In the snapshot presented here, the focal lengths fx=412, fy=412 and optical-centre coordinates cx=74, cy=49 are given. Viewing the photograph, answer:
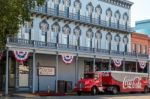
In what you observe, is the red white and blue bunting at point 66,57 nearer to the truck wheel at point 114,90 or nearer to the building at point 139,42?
the truck wheel at point 114,90

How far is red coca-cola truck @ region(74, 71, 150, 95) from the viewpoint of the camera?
134 ft

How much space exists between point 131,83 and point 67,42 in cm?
915

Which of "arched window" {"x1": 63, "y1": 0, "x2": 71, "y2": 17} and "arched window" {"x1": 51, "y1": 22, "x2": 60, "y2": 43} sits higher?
"arched window" {"x1": 63, "y1": 0, "x2": 71, "y2": 17}

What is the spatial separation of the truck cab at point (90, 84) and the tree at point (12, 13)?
15749 mm

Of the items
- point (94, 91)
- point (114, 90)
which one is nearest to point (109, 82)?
point (114, 90)

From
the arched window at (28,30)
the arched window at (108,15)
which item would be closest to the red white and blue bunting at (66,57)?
the arched window at (28,30)

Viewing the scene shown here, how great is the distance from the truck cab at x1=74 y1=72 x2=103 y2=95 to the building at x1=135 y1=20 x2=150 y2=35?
28.7 metres

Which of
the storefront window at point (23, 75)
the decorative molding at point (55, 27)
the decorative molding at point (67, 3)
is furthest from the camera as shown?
the decorative molding at point (67, 3)

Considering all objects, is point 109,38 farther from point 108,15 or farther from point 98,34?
point 108,15

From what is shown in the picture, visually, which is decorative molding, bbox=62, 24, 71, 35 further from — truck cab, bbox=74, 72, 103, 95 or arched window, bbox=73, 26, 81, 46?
truck cab, bbox=74, 72, 103, 95

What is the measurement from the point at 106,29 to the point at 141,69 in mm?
8638

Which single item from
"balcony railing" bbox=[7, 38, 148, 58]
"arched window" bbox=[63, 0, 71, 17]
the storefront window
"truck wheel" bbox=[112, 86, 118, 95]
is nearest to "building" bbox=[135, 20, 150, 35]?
"balcony railing" bbox=[7, 38, 148, 58]

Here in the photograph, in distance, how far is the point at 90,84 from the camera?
40.7 m

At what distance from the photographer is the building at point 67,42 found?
1663 inches
